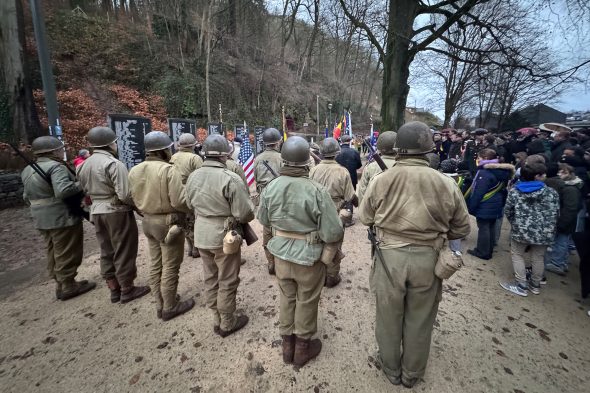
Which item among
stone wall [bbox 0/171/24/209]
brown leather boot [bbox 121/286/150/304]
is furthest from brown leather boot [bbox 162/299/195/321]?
stone wall [bbox 0/171/24/209]

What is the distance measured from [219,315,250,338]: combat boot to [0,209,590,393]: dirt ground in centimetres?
8

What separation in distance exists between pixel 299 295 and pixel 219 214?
128 cm

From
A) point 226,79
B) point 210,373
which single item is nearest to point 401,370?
point 210,373

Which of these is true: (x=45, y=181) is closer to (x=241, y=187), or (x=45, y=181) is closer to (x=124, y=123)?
(x=241, y=187)

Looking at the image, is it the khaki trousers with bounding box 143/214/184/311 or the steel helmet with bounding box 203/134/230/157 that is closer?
the steel helmet with bounding box 203/134/230/157

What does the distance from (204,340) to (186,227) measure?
1.46 meters

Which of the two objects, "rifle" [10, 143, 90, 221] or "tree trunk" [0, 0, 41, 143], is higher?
"tree trunk" [0, 0, 41, 143]

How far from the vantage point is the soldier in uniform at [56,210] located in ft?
12.2

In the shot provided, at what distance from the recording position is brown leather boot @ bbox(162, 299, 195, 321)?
352 centimetres

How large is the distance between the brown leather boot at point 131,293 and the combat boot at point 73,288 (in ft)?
2.67

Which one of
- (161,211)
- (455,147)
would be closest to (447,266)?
(161,211)

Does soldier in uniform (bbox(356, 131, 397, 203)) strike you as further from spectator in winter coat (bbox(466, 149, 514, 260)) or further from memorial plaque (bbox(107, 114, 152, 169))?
memorial plaque (bbox(107, 114, 152, 169))

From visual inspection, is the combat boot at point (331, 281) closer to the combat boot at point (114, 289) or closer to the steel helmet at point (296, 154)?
the steel helmet at point (296, 154)

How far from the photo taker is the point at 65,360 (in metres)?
2.94
